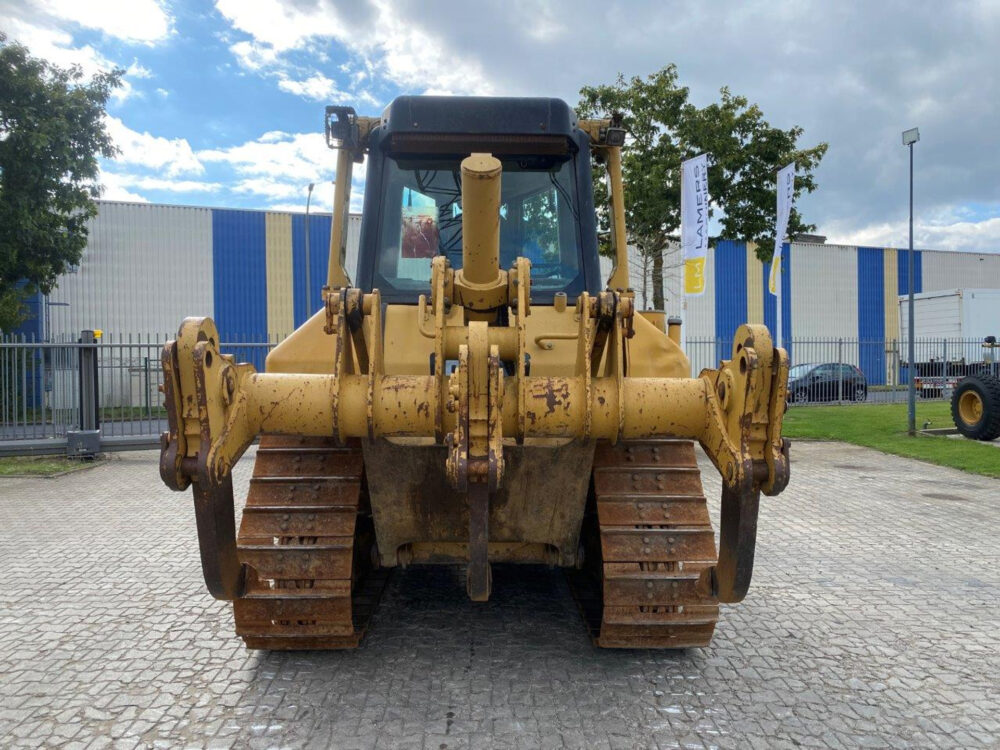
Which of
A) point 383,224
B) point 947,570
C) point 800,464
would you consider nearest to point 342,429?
point 383,224

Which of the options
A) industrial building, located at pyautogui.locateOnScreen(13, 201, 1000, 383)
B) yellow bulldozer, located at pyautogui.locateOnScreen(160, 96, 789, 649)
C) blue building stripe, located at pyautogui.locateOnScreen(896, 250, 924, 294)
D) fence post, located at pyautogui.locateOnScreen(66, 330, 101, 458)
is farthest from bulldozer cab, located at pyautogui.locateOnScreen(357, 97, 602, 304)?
blue building stripe, located at pyautogui.locateOnScreen(896, 250, 924, 294)

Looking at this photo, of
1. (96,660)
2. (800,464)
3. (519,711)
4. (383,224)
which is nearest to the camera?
(519,711)

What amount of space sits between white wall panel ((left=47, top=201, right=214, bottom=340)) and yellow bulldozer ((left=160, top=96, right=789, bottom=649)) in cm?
2429

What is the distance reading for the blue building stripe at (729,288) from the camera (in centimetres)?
3391

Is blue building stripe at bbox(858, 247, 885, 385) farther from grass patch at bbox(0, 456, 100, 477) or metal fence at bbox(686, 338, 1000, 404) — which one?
grass patch at bbox(0, 456, 100, 477)

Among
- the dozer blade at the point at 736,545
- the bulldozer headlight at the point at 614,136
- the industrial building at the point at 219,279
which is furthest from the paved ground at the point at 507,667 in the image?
the industrial building at the point at 219,279

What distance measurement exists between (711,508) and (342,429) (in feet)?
18.1

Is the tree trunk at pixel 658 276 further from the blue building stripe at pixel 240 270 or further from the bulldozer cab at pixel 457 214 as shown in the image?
the blue building stripe at pixel 240 270

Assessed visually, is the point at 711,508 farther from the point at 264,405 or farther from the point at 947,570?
the point at 264,405

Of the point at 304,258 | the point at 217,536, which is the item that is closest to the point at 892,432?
the point at 217,536

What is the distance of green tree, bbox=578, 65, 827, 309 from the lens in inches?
578

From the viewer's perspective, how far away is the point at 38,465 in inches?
408

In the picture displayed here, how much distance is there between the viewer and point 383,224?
397cm

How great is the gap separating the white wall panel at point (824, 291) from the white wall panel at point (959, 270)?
5601 mm
